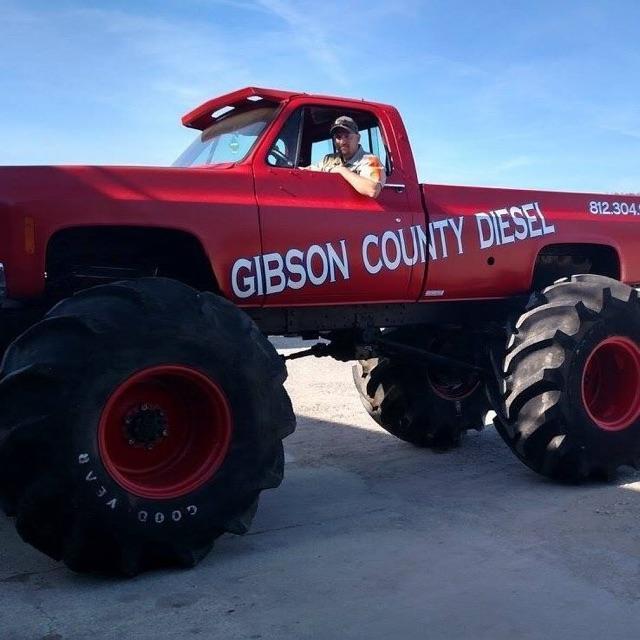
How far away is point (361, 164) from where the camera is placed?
16.5ft

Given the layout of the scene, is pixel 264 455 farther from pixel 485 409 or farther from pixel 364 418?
pixel 364 418

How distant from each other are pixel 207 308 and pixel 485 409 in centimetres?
360

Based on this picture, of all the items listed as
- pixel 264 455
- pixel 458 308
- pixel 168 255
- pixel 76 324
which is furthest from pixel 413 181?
pixel 76 324

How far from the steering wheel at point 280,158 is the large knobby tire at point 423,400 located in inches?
87.6

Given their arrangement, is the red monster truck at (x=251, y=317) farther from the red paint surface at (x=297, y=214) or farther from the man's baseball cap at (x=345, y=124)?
the man's baseball cap at (x=345, y=124)

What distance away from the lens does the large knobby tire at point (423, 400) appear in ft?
21.4

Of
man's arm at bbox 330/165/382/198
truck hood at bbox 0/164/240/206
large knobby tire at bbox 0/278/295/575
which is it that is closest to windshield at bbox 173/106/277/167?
truck hood at bbox 0/164/240/206

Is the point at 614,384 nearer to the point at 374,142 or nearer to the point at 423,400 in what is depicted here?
the point at 423,400

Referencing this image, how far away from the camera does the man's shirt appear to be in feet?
16.3

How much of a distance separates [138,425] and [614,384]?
3549mm

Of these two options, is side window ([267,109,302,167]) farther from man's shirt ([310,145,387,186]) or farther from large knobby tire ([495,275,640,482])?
large knobby tire ([495,275,640,482])

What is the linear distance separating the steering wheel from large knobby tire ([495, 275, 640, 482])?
1898 millimetres

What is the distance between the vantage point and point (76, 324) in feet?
11.7

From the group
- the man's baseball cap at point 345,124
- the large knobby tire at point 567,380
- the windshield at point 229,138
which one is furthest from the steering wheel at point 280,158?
the large knobby tire at point 567,380
